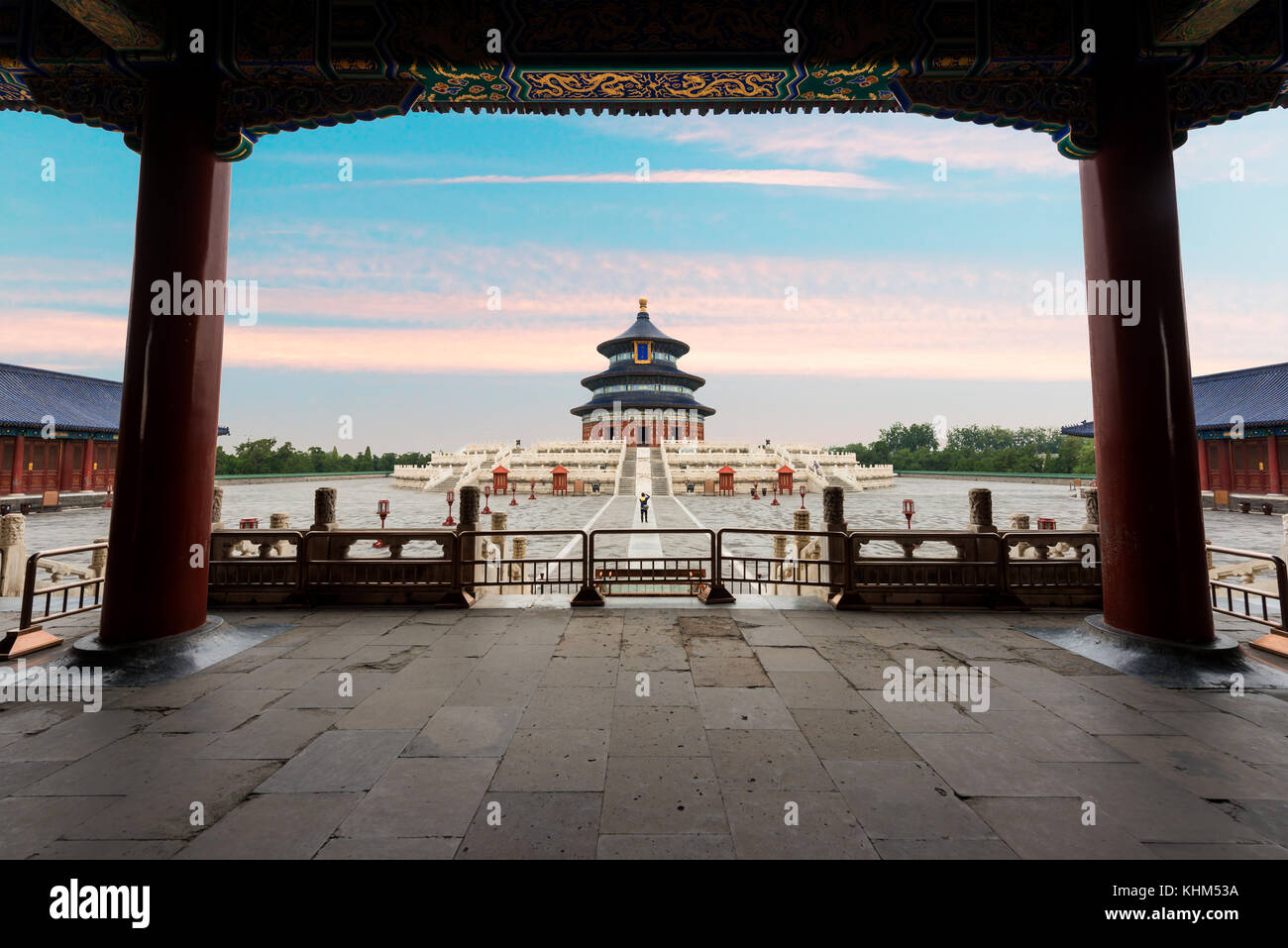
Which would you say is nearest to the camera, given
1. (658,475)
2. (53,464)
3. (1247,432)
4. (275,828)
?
(275,828)

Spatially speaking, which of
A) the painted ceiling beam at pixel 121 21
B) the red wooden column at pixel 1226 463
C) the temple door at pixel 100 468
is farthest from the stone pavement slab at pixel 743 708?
the temple door at pixel 100 468

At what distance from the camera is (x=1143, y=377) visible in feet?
14.9

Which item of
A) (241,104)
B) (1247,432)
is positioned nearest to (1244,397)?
(1247,432)

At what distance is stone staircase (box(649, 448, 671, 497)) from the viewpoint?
3045 cm

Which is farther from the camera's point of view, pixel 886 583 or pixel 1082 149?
pixel 886 583

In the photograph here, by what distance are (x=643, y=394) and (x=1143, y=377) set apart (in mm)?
48533

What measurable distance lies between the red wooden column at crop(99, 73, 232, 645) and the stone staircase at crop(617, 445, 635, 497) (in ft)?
81.3

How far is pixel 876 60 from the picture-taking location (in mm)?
4750

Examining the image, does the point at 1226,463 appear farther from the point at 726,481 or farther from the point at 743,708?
the point at 743,708

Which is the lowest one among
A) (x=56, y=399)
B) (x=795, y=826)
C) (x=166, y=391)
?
(x=795, y=826)

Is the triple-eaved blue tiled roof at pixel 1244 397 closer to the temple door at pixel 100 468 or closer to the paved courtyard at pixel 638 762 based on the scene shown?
the paved courtyard at pixel 638 762
